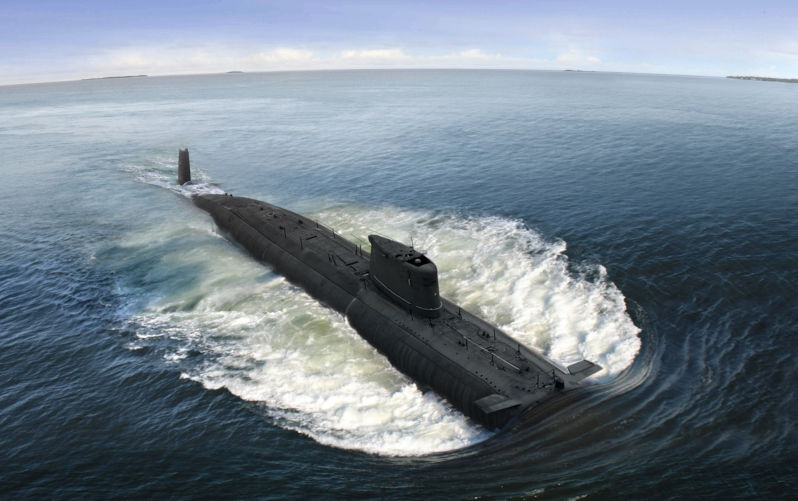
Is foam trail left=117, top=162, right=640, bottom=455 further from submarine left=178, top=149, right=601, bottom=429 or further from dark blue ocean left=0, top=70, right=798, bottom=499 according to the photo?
submarine left=178, top=149, right=601, bottom=429

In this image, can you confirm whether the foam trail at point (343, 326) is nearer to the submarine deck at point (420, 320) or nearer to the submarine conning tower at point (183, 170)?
the submarine deck at point (420, 320)

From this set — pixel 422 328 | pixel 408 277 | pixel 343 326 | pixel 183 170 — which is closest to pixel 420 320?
pixel 422 328

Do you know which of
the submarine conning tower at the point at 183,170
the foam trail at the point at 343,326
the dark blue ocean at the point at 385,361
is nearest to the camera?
the dark blue ocean at the point at 385,361

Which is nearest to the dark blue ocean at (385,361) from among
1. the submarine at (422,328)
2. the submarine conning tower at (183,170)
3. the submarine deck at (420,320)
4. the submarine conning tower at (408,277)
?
the submarine at (422,328)

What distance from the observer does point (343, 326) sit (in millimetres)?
24656

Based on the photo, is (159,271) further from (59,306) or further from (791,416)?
(791,416)

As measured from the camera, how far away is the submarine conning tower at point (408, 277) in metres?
21.4

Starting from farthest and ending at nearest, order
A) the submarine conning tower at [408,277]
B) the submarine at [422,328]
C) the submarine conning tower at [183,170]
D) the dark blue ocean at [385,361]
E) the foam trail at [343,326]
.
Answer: the submarine conning tower at [183,170] → the submarine conning tower at [408,277] → the foam trail at [343,326] → the submarine at [422,328] → the dark blue ocean at [385,361]

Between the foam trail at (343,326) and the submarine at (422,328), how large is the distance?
0.72 meters

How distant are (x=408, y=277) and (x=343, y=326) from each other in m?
4.86

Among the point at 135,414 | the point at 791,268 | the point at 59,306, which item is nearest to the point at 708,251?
the point at 791,268

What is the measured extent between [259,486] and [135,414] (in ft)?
22.3

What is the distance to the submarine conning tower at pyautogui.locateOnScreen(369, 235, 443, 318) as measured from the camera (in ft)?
70.2

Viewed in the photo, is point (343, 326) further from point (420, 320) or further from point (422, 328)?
point (422, 328)
